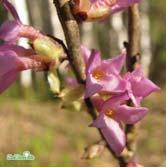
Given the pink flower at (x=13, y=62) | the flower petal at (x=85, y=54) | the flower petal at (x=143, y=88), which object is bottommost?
the flower petal at (x=143, y=88)

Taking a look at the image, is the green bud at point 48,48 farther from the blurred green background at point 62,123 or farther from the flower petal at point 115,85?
the blurred green background at point 62,123

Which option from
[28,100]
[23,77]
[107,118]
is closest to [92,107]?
[107,118]

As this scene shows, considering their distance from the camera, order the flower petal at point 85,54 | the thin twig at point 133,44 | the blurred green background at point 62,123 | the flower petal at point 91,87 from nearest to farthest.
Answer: the flower petal at point 91,87
the flower petal at point 85,54
the thin twig at point 133,44
the blurred green background at point 62,123

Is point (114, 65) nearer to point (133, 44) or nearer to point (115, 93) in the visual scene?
point (115, 93)

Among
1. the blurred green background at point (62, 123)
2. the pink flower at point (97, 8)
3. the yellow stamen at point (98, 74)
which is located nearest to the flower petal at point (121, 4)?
the pink flower at point (97, 8)

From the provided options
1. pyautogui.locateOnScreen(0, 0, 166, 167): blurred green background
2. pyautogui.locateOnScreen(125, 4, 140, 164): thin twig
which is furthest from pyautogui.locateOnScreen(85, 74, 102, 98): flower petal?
pyautogui.locateOnScreen(0, 0, 166, 167): blurred green background

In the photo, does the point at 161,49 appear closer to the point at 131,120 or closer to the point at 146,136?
the point at 146,136

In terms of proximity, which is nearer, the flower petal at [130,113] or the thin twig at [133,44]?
the flower petal at [130,113]
